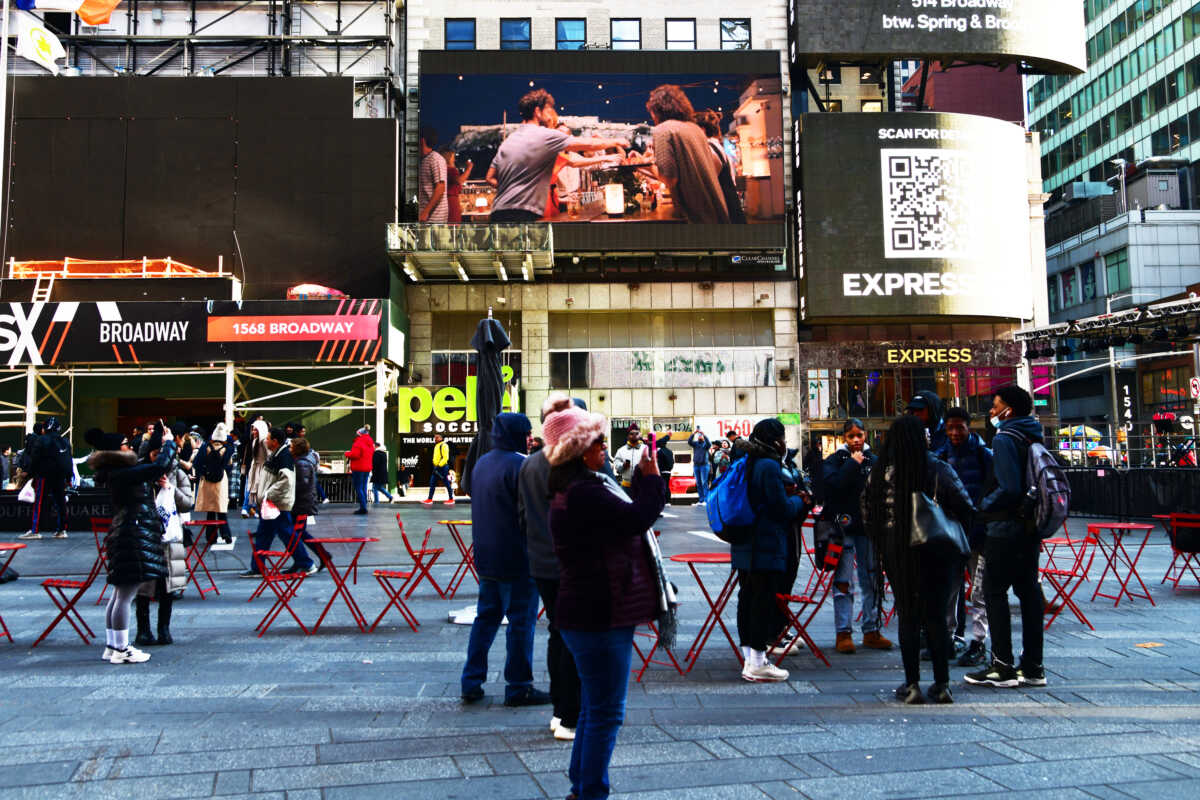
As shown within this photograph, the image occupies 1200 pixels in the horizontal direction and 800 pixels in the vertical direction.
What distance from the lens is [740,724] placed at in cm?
536

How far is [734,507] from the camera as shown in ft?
21.0

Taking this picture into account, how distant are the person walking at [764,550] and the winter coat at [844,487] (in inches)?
36.9

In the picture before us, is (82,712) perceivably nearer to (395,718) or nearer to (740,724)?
(395,718)

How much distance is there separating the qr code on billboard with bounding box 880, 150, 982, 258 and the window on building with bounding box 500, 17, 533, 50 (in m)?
14.3

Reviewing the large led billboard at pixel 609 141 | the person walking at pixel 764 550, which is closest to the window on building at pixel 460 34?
the large led billboard at pixel 609 141

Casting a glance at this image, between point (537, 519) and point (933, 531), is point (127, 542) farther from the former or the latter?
point (933, 531)

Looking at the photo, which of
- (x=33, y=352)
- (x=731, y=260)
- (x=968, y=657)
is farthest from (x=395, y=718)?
(x=731, y=260)

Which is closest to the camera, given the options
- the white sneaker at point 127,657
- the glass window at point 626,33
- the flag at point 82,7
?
the white sneaker at point 127,657

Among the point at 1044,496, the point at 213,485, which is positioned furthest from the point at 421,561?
the point at 213,485

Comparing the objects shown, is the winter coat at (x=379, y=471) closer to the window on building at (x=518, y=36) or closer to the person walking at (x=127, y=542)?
the person walking at (x=127, y=542)

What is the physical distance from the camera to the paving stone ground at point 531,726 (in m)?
4.36

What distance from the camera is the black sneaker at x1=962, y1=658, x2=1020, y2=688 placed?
6.14m

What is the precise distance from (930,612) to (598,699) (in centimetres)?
284

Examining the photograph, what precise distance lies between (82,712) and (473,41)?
35.2 meters
